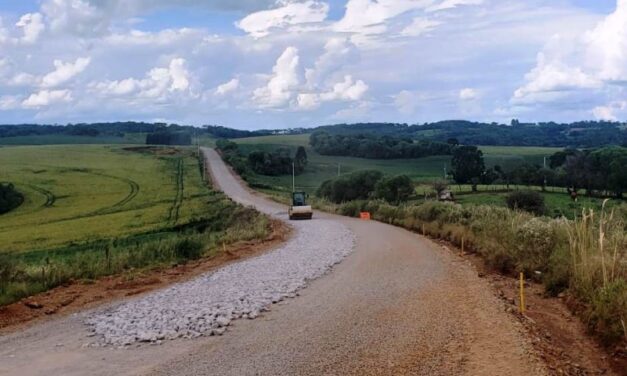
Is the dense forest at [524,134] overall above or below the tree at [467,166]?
above

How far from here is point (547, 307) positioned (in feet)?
42.9

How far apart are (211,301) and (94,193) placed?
7266cm

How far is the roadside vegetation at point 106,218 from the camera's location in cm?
1934

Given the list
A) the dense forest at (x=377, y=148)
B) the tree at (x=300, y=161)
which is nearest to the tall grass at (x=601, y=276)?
the tree at (x=300, y=161)

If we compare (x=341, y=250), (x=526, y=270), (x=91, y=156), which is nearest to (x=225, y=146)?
(x=91, y=156)

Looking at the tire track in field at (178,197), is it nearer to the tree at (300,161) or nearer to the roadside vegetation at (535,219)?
the roadside vegetation at (535,219)

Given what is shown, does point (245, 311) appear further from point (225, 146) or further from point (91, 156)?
point (225, 146)

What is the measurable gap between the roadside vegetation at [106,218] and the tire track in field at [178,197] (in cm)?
12

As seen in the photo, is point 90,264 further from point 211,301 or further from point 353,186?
point 353,186

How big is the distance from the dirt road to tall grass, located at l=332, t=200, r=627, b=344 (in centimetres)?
142

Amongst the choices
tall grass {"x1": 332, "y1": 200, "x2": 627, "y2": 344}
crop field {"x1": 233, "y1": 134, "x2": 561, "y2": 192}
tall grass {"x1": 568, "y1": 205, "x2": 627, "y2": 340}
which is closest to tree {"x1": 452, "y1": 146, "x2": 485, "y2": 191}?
crop field {"x1": 233, "y1": 134, "x2": 561, "y2": 192}

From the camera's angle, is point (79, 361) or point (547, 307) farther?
point (547, 307)

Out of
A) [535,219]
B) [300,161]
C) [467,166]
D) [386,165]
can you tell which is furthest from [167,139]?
[535,219]

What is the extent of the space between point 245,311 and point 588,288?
6.35 m
